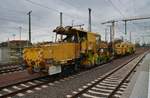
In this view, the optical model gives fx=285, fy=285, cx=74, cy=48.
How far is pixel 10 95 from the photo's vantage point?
11719mm

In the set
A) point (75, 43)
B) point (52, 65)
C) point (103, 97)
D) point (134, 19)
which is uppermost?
point (134, 19)

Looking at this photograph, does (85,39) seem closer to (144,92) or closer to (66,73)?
(66,73)

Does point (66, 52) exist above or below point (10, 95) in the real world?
above

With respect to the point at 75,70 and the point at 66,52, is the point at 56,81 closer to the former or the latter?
the point at 66,52

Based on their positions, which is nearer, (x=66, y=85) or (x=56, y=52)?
(x=66, y=85)

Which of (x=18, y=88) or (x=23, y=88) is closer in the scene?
(x=23, y=88)

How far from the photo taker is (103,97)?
38.5ft

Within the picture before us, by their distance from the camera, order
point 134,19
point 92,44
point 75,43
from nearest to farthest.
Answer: point 75,43, point 92,44, point 134,19

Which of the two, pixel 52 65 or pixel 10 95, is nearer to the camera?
pixel 10 95

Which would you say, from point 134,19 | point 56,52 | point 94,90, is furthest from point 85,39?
point 134,19

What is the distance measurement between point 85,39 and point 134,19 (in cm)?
2894

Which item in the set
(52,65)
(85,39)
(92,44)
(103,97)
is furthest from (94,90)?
(92,44)

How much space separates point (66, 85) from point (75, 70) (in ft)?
19.9

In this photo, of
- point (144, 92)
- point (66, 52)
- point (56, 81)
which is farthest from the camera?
point (66, 52)
